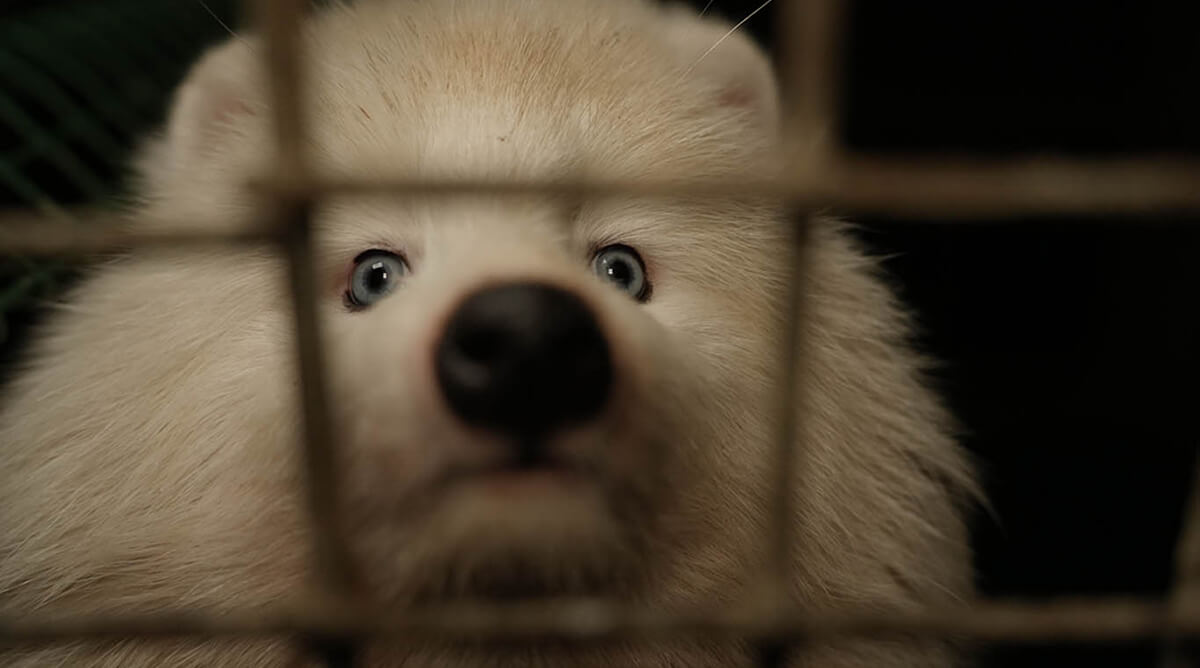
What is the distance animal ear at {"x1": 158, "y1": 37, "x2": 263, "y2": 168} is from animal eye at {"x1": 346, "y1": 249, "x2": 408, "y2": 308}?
1.53 feet

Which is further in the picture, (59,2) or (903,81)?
(903,81)

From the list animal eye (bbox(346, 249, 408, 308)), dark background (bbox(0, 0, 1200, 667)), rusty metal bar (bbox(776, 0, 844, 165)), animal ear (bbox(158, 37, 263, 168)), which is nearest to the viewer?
rusty metal bar (bbox(776, 0, 844, 165))

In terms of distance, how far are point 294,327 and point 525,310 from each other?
0.22 metres

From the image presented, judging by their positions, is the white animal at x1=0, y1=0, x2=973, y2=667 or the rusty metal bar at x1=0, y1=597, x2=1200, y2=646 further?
the white animal at x1=0, y1=0, x2=973, y2=667

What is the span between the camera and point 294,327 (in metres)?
0.76

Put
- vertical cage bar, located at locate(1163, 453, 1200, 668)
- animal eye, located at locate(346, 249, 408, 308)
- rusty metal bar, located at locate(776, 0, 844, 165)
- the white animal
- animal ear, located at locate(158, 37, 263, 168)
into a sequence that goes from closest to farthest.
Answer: rusty metal bar, located at locate(776, 0, 844, 165) < vertical cage bar, located at locate(1163, 453, 1200, 668) < the white animal < animal eye, located at locate(346, 249, 408, 308) < animal ear, located at locate(158, 37, 263, 168)

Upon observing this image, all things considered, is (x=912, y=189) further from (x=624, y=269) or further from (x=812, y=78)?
(x=624, y=269)

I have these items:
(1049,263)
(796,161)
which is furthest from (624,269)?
(1049,263)

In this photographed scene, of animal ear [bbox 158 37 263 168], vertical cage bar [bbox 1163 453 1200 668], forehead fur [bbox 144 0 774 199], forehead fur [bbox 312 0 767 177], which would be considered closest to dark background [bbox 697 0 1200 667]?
forehead fur [bbox 144 0 774 199]

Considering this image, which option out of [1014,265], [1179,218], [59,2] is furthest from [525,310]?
[1014,265]

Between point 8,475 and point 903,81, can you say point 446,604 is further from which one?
point 903,81

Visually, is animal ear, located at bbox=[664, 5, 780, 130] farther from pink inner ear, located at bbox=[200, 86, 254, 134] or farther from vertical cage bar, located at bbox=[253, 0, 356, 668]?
vertical cage bar, located at bbox=[253, 0, 356, 668]

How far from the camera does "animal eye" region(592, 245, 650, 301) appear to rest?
137 cm

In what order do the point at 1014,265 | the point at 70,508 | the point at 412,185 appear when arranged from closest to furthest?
1. the point at 412,185
2. the point at 70,508
3. the point at 1014,265
